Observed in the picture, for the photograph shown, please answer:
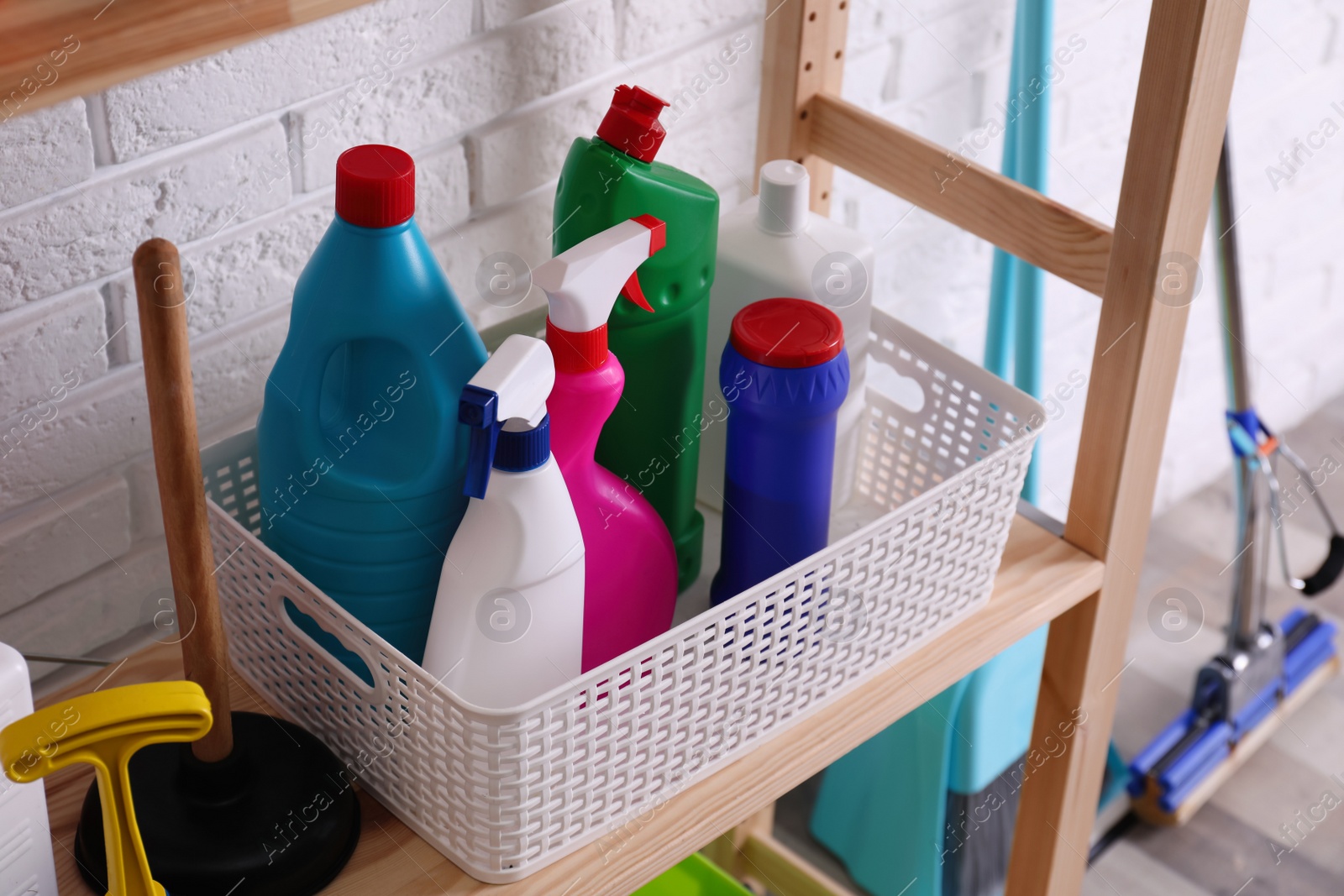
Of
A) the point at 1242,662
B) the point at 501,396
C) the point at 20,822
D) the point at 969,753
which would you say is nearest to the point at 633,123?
the point at 501,396

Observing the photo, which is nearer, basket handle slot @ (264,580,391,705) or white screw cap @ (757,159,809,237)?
basket handle slot @ (264,580,391,705)

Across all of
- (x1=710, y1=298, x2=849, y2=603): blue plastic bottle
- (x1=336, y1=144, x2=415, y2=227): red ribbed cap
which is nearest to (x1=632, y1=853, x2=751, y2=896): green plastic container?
(x1=710, y1=298, x2=849, y2=603): blue plastic bottle

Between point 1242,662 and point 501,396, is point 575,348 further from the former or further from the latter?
point 1242,662

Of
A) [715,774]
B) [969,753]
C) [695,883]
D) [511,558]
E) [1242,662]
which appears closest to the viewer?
[511,558]

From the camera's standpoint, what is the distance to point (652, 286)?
69 centimetres

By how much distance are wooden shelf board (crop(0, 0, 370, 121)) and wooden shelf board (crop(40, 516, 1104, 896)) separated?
1.11 ft

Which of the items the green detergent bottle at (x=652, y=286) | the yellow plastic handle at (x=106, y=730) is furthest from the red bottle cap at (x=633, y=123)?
the yellow plastic handle at (x=106, y=730)

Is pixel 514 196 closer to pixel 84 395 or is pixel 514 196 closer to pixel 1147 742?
pixel 84 395

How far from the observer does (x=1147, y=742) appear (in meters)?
1.53

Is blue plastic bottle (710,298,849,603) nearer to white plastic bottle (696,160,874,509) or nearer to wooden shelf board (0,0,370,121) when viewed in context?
white plastic bottle (696,160,874,509)

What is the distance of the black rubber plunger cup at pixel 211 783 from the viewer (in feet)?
1.76

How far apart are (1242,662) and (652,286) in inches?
41.9

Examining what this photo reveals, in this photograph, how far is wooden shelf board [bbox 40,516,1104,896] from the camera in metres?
0.62

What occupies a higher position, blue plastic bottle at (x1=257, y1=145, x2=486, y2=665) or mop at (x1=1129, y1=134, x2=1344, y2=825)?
blue plastic bottle at (x1=257, y1=145, x2=486, y2=665)
